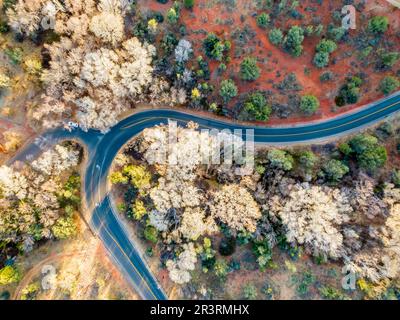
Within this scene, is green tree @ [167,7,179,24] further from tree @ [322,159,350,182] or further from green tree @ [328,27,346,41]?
tree @ [322,159,350,182]

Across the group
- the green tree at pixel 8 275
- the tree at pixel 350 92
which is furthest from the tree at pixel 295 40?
the green tree at pixel 8 275

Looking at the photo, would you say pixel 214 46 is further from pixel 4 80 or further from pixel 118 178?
pixel 4 80

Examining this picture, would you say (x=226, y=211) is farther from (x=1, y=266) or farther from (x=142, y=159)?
(x=1, y=266)

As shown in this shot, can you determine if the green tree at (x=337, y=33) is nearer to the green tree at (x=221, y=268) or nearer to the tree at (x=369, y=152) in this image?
the tree at (x=369, y=152)

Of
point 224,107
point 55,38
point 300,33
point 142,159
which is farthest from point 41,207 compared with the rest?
point 300,33

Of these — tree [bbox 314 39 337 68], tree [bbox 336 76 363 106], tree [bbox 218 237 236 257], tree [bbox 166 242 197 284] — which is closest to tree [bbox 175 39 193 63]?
tree [bbox 314 39 337 68]

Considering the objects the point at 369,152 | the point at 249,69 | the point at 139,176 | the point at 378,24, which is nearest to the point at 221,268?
the point at 139,176
